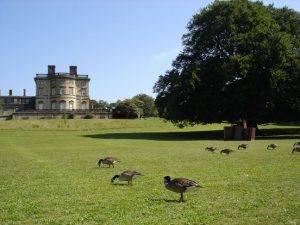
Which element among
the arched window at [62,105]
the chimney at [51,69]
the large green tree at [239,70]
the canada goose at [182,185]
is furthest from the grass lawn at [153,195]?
the chimney at [51,69]

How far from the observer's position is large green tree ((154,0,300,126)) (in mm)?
57594

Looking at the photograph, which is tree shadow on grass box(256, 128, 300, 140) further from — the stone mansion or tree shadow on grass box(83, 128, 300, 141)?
the stone mansion

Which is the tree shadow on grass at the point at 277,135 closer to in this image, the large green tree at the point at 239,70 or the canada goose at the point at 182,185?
the large green tree at the point at 239,70

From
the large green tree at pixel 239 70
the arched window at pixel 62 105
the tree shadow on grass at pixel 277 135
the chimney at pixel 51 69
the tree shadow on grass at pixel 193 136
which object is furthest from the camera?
the chimney at pixel 51 69

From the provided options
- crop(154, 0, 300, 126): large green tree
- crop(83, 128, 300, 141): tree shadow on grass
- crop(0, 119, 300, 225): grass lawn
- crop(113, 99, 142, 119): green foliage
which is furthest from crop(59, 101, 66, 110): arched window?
crop(0, 119, 300, 225): grass lawn

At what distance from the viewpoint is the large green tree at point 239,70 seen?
57.6 m

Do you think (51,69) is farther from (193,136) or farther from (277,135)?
(277,135)

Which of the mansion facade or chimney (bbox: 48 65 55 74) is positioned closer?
the mansion facade

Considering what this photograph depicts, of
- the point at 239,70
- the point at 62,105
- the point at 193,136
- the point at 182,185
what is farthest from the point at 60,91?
the point at 182,185

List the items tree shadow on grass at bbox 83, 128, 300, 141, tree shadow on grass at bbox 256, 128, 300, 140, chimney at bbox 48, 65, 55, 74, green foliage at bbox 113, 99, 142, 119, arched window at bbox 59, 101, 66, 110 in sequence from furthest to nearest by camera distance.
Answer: chimney at bbox 48, 65, 55, 74 → arched window at bbox 59, 101, 66, 110 → green foliage at bbox 113, 99, 142, 119 → tree shadow on grass at bbox 83, 128, 300, 141 → tree shadow on grass at bbox 256, 128, 300, 140

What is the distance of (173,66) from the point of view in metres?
67.6

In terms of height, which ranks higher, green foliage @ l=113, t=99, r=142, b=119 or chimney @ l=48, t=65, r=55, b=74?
chimney @ l=48, t=65, r=55, b=74

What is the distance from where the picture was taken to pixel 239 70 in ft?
188

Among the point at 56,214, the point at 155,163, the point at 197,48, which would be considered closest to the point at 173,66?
the point at 197,48
